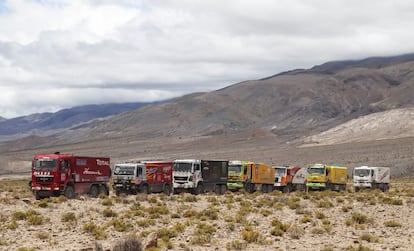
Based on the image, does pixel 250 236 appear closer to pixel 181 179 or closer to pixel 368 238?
pixel 368 238

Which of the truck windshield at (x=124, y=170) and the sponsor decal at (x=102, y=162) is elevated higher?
the sponsor decal at (x=102, y=162)

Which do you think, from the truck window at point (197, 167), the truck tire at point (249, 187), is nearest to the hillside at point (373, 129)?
the truck tire at point (249, 187)

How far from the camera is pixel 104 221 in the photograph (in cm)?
2403

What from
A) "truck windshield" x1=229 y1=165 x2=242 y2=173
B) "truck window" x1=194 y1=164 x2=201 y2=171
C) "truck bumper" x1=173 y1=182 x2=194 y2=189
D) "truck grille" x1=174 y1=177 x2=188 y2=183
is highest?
"truck window" x1=194 y1=164 x2=201 y2=171

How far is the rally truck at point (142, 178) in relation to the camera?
132 ft

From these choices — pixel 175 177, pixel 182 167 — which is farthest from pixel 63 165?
pixel 182 167

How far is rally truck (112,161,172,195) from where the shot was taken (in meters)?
40.2

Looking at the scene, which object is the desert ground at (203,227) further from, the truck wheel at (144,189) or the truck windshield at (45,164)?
the truck wheel at (144,189)

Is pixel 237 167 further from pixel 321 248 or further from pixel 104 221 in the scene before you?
pixel 321 248

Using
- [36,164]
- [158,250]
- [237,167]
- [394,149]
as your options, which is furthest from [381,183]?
[394,149]

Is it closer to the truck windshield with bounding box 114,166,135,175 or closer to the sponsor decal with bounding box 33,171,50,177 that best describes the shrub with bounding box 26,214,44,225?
the sponsor decal with bounding box 33,171,50,177

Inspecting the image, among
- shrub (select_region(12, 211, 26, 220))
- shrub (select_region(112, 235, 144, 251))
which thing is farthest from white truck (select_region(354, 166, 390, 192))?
shrub (select_region(112, 235, 144, 251))

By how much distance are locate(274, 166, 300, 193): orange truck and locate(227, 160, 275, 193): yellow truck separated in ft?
7.73

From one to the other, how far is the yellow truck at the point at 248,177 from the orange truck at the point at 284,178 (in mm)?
2355
